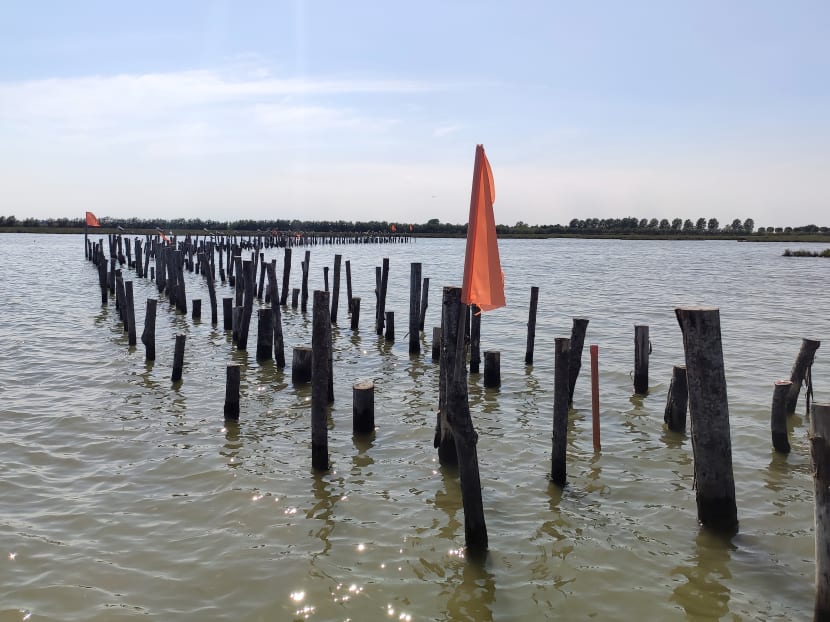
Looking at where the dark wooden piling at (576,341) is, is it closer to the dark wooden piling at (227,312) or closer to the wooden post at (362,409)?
the wooden post at (362,409)

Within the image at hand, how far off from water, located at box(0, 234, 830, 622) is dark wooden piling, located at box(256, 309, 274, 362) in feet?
1.26

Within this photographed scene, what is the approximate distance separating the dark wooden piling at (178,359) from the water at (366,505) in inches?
8.0

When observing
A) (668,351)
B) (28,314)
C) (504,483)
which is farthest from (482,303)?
(28,314)

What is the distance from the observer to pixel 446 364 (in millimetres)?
7141

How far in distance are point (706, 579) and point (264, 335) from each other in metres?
10.2

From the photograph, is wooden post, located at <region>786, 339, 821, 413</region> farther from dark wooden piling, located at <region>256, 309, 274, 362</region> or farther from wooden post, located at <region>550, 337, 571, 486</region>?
dark wooden piling, located at <region>256, 309, 274, 362</region>

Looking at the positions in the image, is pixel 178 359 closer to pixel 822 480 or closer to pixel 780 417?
pixel 780 417

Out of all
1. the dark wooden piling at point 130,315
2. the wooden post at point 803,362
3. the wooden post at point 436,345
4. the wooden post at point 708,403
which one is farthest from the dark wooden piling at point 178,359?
the wooden post at point 803,362

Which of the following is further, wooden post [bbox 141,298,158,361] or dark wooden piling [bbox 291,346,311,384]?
wooden post [bbox 141,298,158,361]

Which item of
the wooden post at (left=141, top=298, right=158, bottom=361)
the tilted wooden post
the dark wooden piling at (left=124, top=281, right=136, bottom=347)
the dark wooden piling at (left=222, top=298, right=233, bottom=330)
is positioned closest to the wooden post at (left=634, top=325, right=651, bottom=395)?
the tilted wooden post

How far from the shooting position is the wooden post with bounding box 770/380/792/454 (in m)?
8.32

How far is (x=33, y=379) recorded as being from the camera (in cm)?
1204

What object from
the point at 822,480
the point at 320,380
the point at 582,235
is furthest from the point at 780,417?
the point at 582,235

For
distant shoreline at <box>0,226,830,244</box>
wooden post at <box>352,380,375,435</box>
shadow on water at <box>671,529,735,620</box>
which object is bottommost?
shadow on water at <box>671,529,735,620</box>
